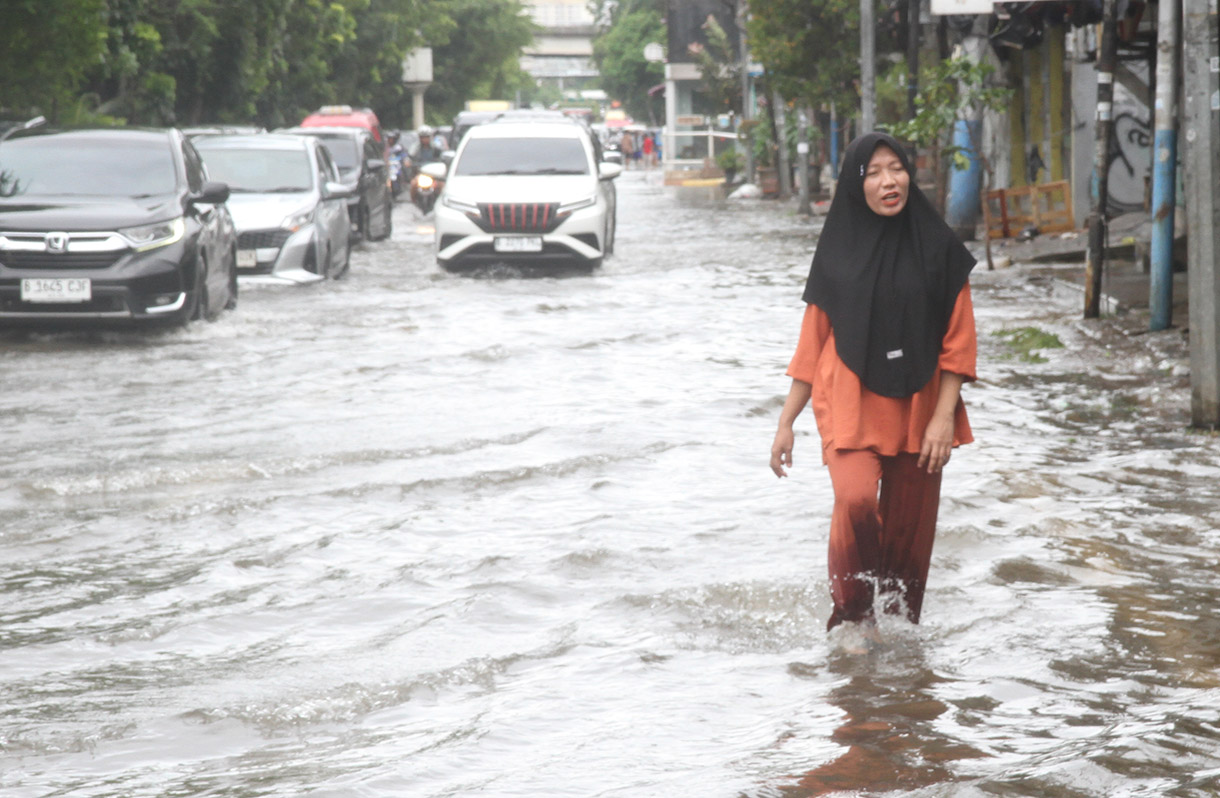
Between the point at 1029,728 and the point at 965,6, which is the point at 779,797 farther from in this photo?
the point at 965,6

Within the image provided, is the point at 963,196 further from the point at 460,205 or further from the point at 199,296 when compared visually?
the point at 199,296

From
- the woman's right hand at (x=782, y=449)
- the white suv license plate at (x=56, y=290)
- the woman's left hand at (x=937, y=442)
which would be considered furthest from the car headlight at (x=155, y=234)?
the woman's left hand at (x=937, y=442)

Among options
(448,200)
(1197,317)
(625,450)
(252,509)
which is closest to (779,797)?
(252,509)

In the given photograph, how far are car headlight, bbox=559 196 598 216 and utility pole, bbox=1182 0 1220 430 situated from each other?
10732 mm

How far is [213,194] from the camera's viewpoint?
14109 millimetres

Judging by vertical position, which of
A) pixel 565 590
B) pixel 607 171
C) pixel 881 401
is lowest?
pixel 565 590

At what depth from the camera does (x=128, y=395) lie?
1122 cm

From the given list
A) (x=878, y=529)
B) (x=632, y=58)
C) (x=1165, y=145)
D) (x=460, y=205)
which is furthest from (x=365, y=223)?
(x=632, y=58)

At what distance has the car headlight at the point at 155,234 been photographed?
44.1 feet

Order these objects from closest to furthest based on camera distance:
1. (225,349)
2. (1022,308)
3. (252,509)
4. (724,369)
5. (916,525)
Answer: (916,525) < (252,509) < (724,369) < (225,349) < (1022,308)

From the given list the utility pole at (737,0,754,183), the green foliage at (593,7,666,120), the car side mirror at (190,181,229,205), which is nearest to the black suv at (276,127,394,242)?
the car side mirror at (190,181,229,205)

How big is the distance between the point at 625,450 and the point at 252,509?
91.1 inches

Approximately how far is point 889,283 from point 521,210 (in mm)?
14364

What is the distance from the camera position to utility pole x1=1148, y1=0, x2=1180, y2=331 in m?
11.8
